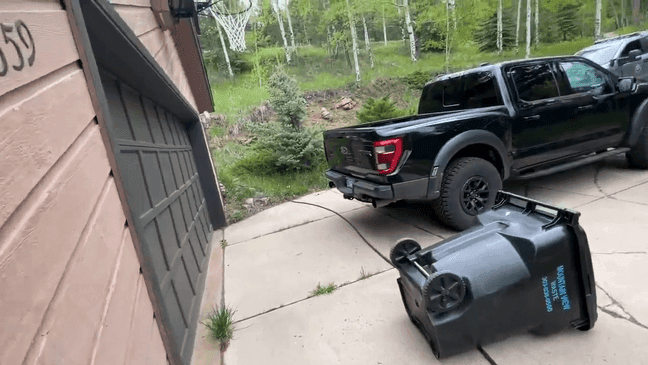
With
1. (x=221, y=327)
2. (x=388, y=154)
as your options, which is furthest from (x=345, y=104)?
(x=221, y=327)

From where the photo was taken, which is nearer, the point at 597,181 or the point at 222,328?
the point at 222,328

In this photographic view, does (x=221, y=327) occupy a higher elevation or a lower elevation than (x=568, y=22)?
lower

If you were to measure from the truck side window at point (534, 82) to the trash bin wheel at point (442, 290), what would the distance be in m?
3.46

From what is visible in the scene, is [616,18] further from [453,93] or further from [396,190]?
[396,190]

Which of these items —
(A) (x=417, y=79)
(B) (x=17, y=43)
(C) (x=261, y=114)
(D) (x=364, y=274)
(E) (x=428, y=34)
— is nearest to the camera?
(B) (x=17, y=43)

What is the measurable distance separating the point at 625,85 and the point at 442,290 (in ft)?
16.6

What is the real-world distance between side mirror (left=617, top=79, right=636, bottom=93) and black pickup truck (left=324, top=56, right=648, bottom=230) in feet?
0.04

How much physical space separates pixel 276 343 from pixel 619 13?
135ft

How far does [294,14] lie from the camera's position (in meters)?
28.5

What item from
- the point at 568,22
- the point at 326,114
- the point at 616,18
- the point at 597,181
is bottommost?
the point at 597,181

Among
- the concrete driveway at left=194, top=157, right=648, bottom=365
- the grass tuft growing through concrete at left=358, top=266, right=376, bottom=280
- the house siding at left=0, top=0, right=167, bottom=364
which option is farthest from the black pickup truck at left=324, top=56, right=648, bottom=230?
the house siding at left=0, top=0, right=167, bottom=364

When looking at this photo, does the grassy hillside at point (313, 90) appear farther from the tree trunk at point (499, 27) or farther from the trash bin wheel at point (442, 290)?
the trash bin wheel at point (442, 290)

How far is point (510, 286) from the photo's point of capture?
6.44ft

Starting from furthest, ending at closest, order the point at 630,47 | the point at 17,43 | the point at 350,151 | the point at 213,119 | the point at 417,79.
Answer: the point at 417,79 → the point at 213,119 → the point at 630,47 → the point at 350,151 → the point at 17,43
